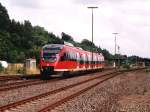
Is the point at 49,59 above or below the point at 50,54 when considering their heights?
below

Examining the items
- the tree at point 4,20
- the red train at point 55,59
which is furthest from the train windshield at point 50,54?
the tree at point 4,20

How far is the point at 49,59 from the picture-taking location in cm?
3791

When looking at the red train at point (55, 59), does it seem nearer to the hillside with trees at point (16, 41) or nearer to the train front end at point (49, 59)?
the train front end at point (49, 59)

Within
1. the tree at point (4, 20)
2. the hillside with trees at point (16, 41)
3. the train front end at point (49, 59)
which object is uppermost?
the tree at point (4, 20)

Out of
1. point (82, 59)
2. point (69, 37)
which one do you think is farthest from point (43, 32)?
point (82, 59)

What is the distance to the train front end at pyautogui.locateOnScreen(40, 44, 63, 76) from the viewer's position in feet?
123

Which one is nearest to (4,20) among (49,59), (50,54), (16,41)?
(16,41)

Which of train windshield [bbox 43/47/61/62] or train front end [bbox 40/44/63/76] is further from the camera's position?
train windshield [bbox 43/47/61/62]


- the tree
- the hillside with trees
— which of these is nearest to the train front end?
the hillside with trees

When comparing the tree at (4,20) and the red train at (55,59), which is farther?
the tree at (4,20)

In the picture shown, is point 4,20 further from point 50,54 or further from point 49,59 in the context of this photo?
point 49,59

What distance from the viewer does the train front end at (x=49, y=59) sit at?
37.5m

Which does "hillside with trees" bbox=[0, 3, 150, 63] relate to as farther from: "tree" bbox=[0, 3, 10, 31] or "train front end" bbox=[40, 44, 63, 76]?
"train front end" bbox=[40, 44, 63, 76]

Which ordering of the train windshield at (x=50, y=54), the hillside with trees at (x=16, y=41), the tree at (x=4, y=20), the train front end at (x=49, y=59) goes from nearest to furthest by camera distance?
the train front end at (x=49, y=59), the train windshield at (x=50, y=54), the hillside with trees at (x=16, y=41), the tree at (x=4, y=20)
